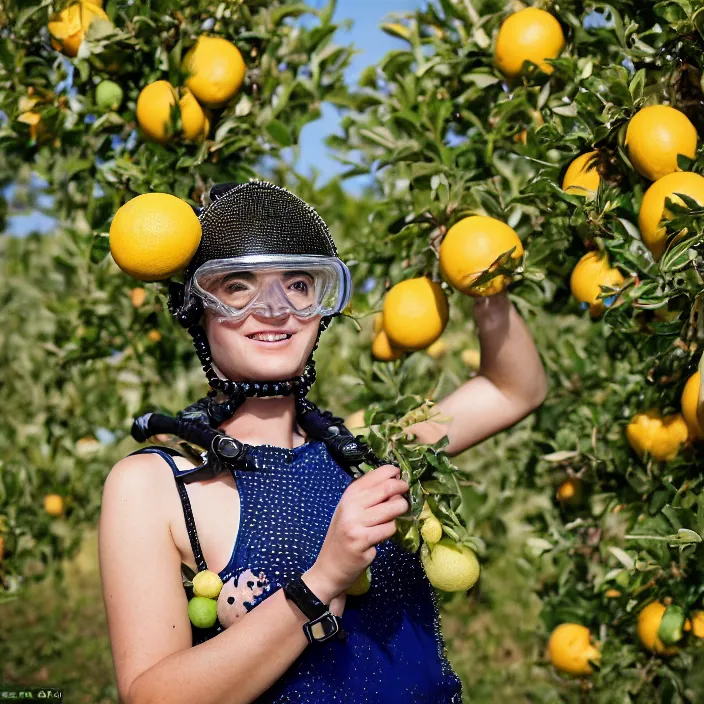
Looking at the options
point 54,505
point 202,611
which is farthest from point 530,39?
point 54,505

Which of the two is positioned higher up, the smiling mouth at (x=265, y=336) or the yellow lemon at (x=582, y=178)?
the yellow lemon at (x=582, y=178)

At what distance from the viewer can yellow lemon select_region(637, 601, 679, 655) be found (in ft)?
6.59

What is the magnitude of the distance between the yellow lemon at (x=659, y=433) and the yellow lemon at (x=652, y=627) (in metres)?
0.34

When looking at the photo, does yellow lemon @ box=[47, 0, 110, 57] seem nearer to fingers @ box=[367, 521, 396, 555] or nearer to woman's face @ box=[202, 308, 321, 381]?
woman's face @ box=[202, 308, 321, 381]

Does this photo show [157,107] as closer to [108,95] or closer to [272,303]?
[108,95]

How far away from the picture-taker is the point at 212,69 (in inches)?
85.4

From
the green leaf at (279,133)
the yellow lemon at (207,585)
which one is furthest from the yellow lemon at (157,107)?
the yellow lemon at (207,585)

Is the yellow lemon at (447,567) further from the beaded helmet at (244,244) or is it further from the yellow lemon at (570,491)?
the yellow lemon at (570,491)

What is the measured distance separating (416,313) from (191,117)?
2.48ft

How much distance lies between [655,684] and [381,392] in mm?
1084

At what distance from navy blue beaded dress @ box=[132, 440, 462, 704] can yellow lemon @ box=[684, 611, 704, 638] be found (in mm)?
554

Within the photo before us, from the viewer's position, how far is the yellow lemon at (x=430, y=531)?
61.8 inches

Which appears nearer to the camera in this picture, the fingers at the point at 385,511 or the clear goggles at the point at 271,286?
the fingers at the point at 385,511

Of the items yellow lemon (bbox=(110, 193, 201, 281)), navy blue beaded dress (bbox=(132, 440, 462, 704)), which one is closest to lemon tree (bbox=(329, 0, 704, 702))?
navy blue beaded dress (bbox=(132, 440, 462, 704))
